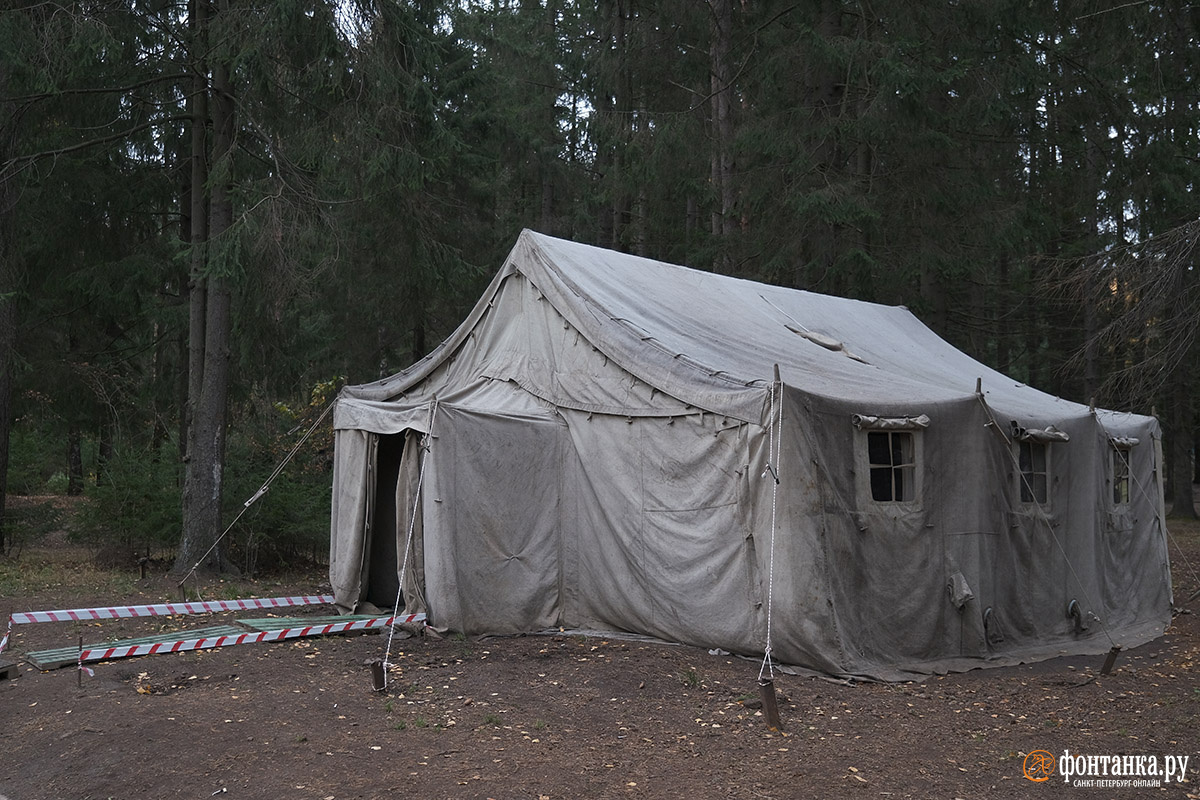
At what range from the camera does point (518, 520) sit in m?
8.78

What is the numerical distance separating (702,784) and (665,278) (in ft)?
22.1

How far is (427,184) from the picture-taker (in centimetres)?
1691

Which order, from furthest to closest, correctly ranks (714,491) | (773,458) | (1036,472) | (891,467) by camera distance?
1. (1036,472)
2. (891,467)
3. (714,491)
4. (773,458)

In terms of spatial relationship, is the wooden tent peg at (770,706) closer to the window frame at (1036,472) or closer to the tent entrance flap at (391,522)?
the tent entrance flap at (391,522)

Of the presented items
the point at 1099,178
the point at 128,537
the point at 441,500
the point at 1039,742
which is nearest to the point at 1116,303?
the point at 1039,742

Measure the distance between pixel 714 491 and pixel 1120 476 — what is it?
579cm

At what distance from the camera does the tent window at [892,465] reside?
8.02 metres

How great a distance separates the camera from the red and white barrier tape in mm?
7824

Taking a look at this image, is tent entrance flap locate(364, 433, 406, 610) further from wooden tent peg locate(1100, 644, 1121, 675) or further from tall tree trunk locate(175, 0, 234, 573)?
wooden tent peg locate(1100, 644, 1121, 675)

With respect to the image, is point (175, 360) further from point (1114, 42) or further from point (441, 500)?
point (1114, 42)

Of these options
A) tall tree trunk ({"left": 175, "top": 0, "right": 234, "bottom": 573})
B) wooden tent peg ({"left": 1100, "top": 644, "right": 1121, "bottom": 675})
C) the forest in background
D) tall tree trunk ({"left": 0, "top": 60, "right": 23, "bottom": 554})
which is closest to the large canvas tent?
wooden tent peg ({"left": 1100, "top": 644, "right": 1121, "bottom": 675})
